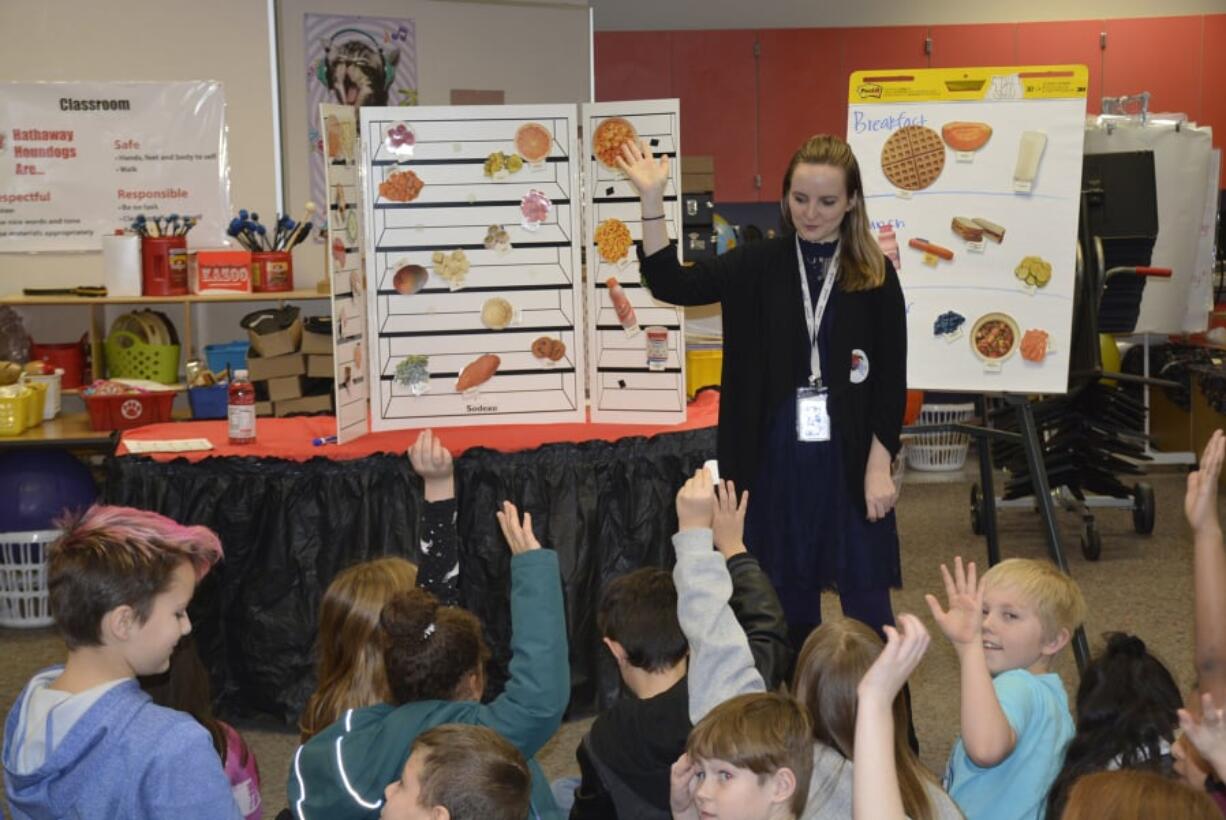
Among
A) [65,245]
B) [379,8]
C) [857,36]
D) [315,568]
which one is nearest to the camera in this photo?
[315,568]

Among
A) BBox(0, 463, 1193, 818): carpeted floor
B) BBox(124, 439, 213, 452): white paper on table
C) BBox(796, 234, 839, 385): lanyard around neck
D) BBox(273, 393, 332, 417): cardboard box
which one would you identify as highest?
BBox(796, 234, 839, 385): lanyard around neck

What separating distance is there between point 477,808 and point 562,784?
3.89 ft

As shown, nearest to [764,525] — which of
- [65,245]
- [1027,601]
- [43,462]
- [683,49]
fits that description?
[1027,601]

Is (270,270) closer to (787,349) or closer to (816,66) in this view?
(787,349)

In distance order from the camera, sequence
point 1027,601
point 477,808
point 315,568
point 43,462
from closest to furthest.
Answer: point 477,808 < point 1027,601 < point 315,568 < point 43,462

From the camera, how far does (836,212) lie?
9.29ft

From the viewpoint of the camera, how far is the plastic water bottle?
3.95 metres

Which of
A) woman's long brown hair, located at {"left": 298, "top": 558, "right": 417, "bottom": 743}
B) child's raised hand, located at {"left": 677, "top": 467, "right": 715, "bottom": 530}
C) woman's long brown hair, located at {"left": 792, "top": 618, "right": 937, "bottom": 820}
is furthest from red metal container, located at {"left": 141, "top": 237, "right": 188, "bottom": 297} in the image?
woman's long brown hair, located at {"left": 792, "top": 618, "right": 937, "bottom": 820}

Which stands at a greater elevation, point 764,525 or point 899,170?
point 899,170

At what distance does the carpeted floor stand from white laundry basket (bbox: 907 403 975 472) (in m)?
0.31

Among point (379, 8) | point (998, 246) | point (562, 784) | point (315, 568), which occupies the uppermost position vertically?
point (379, 8)

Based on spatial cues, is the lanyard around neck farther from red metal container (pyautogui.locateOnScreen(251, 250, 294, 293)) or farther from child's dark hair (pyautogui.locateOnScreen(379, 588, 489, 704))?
red metal container (pyautogui.locateOnScreen(251, 250, 294, 293))

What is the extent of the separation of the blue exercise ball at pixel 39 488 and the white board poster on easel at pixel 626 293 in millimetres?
1890

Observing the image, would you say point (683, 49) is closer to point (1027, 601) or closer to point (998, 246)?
point (998, 246)
